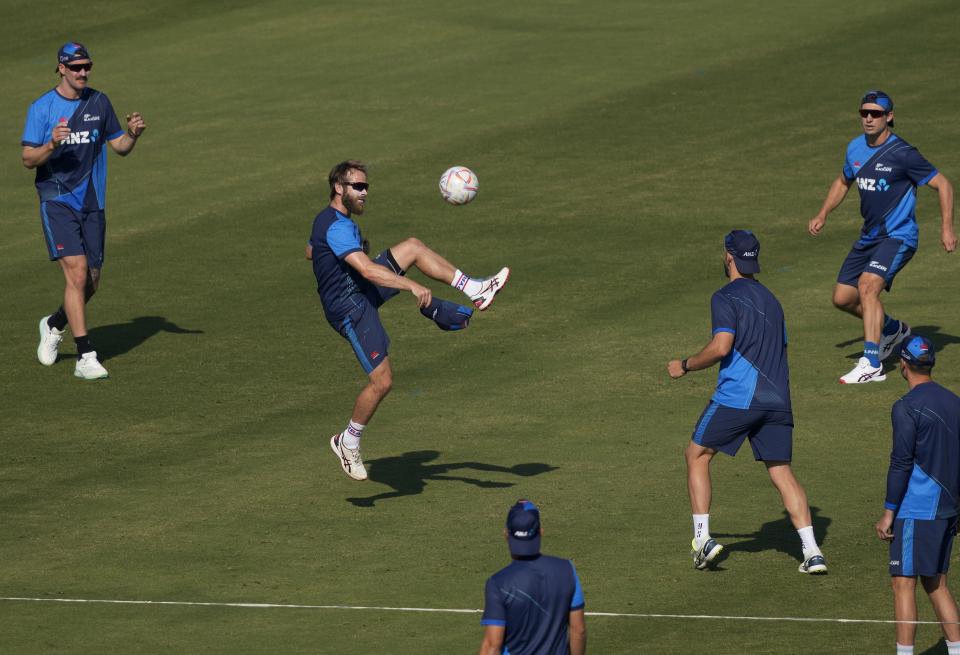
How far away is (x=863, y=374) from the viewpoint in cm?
1777

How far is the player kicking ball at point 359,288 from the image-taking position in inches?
573

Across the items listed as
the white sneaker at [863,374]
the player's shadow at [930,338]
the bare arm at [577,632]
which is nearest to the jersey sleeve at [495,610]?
the bare arm at [577,632]

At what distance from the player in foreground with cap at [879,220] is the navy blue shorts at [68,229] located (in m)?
7.69

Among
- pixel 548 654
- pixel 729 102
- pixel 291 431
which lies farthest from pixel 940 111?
pixel 548 654

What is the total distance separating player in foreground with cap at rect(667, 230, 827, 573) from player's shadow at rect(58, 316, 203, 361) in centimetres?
873

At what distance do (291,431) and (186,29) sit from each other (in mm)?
19050

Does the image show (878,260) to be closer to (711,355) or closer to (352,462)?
(711,355)

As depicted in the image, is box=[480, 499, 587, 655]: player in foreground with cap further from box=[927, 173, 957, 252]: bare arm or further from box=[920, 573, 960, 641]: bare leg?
box=[927, 173, 957, 252]: bare arm

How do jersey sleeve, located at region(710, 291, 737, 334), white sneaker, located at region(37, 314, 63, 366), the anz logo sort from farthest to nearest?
1. white sneaker, located at region(37, 314, 63, 366)
2. the anz logo
3. jersey sleeve, located at region(710, 291, 737, 334)

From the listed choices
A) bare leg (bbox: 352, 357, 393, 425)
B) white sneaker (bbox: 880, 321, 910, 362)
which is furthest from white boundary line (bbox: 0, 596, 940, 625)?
white sneaker (bbox: 880, 321, 910, 362)

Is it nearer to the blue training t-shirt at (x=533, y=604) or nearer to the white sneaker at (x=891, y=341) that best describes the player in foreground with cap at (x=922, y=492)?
the blue training t-shirt at (x=533, y=604)

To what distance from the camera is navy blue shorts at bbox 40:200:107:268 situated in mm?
18391

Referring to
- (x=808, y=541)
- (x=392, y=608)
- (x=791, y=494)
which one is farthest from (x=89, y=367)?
(x=808, y=541)

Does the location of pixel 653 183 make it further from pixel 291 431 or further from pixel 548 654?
pixel 548 654
